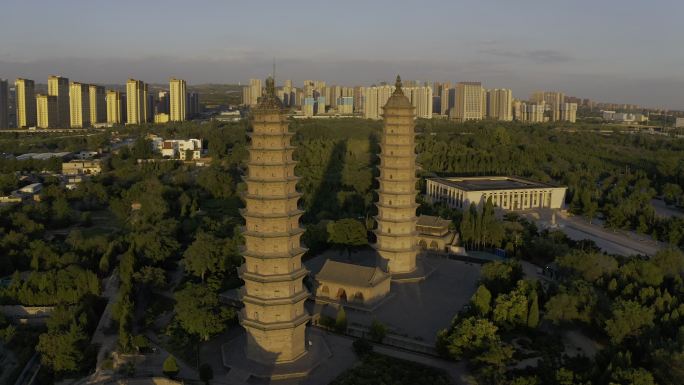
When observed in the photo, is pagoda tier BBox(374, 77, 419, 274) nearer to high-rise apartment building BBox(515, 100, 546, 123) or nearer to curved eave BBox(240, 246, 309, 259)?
curved eave BBox(240, 246, 309, 259)

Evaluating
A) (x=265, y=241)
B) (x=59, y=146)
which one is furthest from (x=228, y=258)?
(x=59, y=146)

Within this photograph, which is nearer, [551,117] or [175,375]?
[175,375]

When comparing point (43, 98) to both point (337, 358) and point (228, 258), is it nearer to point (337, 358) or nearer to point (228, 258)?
point (228, 258)

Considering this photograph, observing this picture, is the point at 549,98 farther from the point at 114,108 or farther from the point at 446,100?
→ the point at 114,108

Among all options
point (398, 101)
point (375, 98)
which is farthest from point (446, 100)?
point (398, 101)

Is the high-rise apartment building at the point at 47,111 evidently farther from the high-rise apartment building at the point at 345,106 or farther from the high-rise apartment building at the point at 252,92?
the high-rise apartment building at the point at 345,106

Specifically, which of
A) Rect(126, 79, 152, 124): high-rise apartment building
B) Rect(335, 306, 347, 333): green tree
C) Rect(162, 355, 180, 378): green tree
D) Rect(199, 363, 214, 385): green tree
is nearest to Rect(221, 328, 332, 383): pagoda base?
Rect(199, 363, 214, 385): green tree
